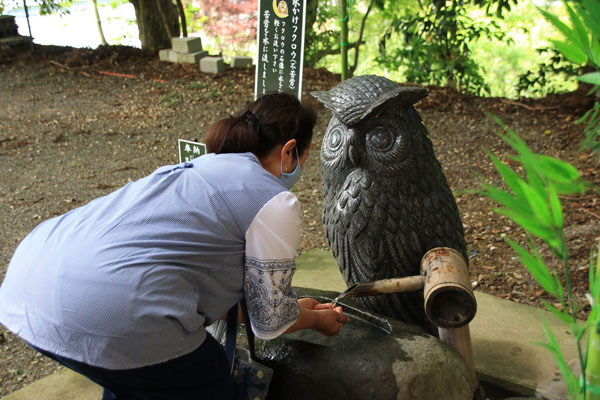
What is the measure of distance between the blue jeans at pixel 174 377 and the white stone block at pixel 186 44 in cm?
677

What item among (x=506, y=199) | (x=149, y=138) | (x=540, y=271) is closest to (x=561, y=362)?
(x=540, y=271)

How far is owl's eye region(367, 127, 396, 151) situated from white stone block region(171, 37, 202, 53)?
6423mm

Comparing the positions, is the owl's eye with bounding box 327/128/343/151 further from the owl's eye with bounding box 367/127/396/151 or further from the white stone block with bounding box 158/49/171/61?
the white stone block with bounding box 158/49/171/61

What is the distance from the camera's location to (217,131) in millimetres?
1699

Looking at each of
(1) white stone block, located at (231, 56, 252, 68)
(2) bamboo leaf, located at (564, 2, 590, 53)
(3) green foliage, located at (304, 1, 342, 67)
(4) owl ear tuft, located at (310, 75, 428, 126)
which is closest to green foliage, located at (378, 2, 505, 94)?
(3) green foliage, located at (304, 1, 342, 67)

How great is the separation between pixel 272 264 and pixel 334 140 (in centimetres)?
62

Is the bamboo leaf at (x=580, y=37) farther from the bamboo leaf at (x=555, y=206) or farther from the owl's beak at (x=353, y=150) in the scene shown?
the owl's beak at (x=353, y=150)

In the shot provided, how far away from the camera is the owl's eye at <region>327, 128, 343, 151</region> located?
6.44 feet

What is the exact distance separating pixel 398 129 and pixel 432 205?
1.03ft

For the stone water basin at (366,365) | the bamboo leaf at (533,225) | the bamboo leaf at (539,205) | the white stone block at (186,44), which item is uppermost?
the bamboo leaf at (539,205)

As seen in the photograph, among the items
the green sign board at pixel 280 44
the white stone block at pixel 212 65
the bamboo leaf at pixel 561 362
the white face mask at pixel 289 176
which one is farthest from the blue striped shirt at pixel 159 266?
the white stone block at pixel 212 65

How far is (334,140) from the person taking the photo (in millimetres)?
1988

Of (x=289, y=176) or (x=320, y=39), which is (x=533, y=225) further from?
(x=320, y=39)

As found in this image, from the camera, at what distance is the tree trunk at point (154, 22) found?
8500 mm
